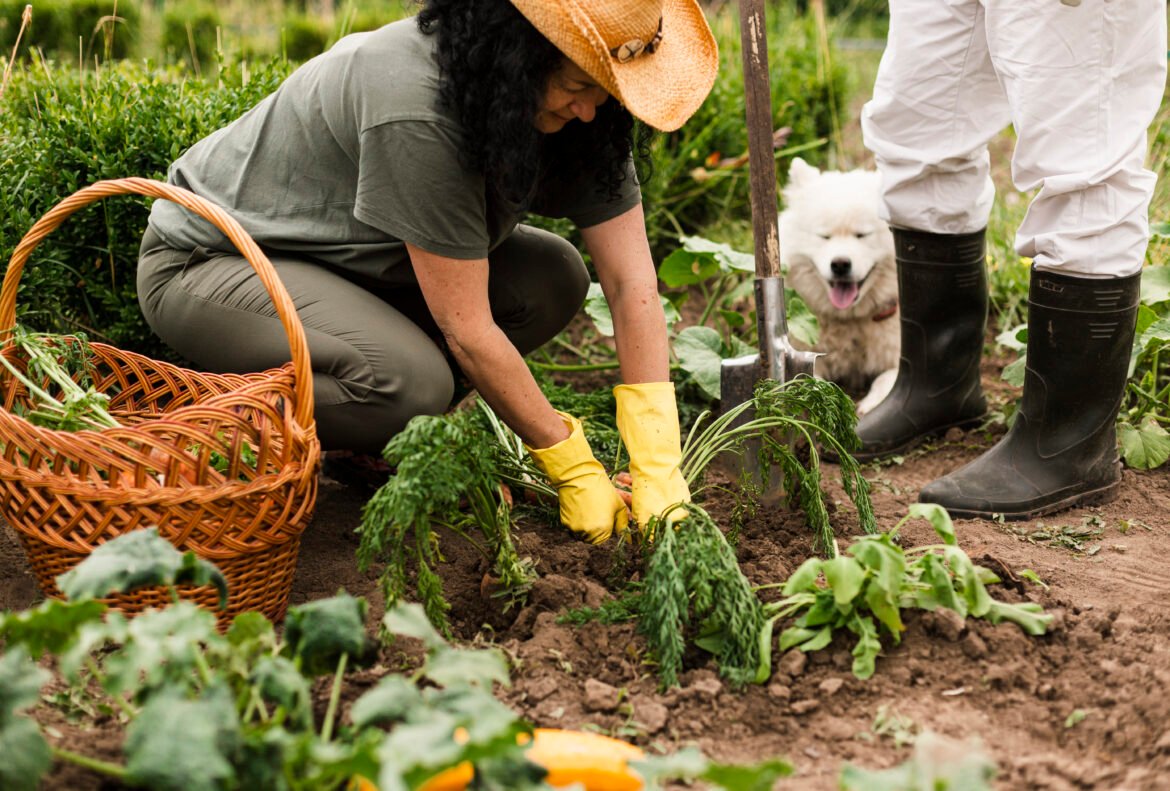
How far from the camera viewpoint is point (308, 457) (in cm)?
202

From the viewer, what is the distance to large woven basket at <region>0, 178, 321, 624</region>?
189 cm

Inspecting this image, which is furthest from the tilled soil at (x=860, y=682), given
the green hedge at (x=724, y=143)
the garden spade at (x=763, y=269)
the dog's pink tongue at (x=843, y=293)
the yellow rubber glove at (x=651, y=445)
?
the green hedge at (x=724, y=143)

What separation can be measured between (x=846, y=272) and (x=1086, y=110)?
1337mm

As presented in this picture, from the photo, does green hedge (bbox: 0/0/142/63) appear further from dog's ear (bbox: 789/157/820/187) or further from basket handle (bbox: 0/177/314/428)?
basket handle (bbox: 0/177/314/428)

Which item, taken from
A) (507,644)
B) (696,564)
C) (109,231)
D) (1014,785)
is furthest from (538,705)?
(109,231)

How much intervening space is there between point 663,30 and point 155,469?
1.26 metres

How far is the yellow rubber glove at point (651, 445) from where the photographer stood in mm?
2359

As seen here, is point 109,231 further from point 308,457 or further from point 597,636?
point 597,636

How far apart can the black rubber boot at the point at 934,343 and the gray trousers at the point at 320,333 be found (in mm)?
1408

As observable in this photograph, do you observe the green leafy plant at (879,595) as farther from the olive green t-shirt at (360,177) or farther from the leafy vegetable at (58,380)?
the leafy vegetable at (58,380)

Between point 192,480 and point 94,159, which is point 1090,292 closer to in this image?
point 192,480

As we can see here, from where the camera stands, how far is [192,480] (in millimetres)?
1942

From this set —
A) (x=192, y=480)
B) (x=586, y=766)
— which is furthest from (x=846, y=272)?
(x=586, y=766)

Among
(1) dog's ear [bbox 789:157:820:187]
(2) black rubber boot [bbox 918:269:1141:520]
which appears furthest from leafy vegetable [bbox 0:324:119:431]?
(1) dog's ear [bbox 789:157:820:187]
